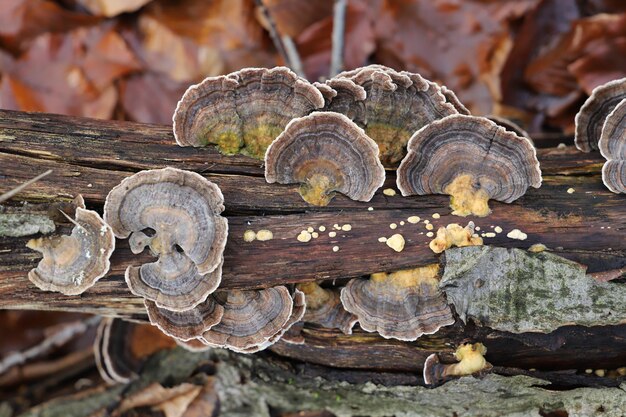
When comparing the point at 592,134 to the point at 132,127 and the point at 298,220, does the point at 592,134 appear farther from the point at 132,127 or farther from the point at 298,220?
the point at 132,127

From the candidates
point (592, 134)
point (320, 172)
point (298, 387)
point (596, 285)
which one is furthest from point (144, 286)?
point (592, 134)

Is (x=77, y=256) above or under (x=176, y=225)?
under

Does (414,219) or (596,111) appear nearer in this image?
(414,219)

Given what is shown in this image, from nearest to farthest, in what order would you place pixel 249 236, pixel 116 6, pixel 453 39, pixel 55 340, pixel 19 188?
pixel 19 188 < pixel 249 236 < pixel 453 39 < pixel 116 6 < pixel 55 340

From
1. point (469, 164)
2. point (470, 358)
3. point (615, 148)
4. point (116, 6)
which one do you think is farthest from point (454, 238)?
point (116, 6)

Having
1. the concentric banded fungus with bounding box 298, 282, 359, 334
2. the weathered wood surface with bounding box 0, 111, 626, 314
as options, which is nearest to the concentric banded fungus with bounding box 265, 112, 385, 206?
the weathered wood surface with bounding box 0, 111, 626, 314

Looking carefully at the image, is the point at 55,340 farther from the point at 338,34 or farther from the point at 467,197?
the point at 467,197
